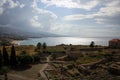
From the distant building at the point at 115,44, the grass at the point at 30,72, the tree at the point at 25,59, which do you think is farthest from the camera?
the distant building at the point at 115,44

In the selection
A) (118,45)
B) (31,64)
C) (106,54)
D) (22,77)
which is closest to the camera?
(22,77)

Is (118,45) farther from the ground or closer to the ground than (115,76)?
farther from the ground

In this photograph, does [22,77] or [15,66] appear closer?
[22,77]

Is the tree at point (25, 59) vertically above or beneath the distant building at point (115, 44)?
beneath

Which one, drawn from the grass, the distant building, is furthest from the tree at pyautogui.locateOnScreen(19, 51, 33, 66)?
the distant building

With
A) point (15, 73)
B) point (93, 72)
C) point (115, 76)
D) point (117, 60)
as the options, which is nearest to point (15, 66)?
point (15, 73)

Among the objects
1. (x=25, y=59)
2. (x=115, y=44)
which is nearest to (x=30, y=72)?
(x=25, y=59)

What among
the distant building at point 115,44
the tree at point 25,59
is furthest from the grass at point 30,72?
the distant building at point 115,44

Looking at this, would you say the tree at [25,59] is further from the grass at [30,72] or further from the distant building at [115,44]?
the distant building at [115,44]

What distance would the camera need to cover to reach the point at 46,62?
52469mm

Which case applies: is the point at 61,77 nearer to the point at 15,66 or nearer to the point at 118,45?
the point at 15,66

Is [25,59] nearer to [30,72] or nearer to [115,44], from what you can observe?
[30,72]

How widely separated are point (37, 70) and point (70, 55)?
57.2ft

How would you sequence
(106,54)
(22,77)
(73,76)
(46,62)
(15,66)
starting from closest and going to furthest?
(22,77)
(73,76)
(15,66)
(46,62)
(106,54)
